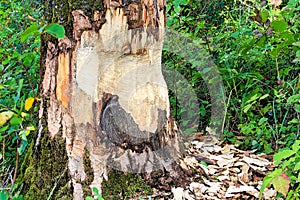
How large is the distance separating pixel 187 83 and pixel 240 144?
671 mm

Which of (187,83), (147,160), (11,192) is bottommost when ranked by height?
(11,192)

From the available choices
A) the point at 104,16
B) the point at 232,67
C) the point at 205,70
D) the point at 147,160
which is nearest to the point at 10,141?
the point at 147,160

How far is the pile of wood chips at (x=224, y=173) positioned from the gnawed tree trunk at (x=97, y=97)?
252 millimetres

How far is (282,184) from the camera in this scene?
167cm

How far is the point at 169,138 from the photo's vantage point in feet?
7.05

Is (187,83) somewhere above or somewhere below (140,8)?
below

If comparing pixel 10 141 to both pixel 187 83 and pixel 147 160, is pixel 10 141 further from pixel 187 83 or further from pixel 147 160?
pixel 187 83

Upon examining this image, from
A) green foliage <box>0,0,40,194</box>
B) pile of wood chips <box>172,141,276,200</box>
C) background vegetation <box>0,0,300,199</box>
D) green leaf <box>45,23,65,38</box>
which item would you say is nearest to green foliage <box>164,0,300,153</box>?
background vegetation <box>0,0,300,199</box>

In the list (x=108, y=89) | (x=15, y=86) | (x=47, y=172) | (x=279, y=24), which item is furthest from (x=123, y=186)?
(x=279, y=24)

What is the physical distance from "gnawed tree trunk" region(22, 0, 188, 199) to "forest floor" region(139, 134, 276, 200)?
0.76 ft

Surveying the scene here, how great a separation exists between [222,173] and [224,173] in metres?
0.01

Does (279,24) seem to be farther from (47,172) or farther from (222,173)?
(47,172)

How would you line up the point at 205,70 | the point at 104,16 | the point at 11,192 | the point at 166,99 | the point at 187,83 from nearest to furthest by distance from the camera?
the point at 104,16 → the point at 11,192 → the point at 166,99 → the point at 205,70 → the point at 187,83

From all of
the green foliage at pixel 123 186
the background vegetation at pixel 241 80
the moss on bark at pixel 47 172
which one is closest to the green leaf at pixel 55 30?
the moss on bark at pixel 47 172
